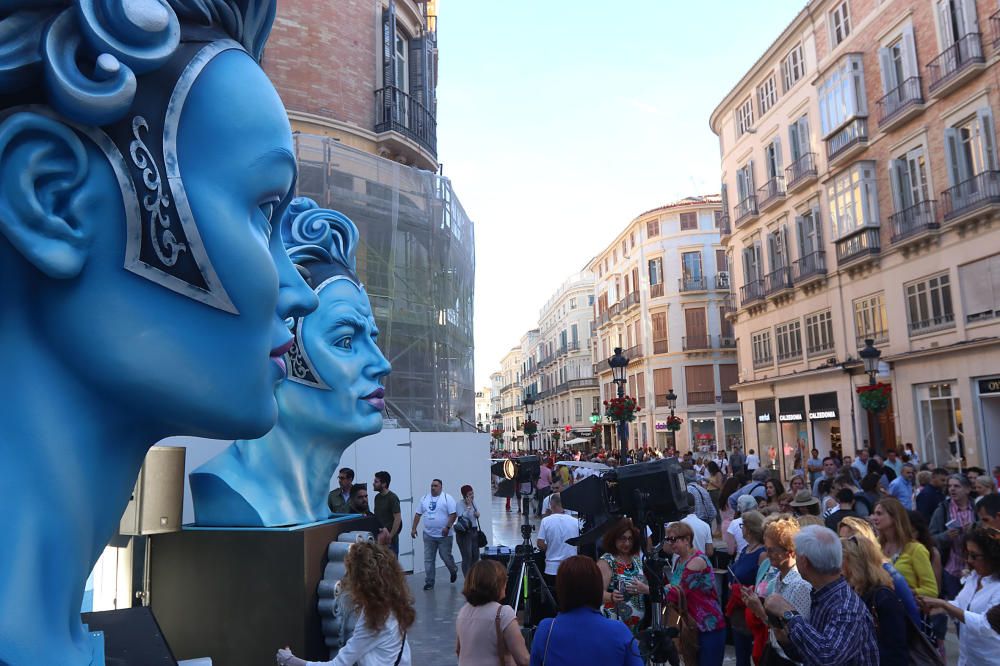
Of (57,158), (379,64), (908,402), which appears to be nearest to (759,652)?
(57,158)

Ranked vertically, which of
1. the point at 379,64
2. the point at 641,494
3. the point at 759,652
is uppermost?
the point at 379,64

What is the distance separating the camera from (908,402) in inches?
935

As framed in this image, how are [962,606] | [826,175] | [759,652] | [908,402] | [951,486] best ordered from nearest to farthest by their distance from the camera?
1. [962,606]
2. [759,652]
3. [951,486]
4. [908,402]
5. [826,175]

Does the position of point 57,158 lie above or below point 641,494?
above

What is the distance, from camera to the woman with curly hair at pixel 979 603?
14.4 feet

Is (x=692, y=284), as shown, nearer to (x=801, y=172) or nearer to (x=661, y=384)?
(x=661, y=384)

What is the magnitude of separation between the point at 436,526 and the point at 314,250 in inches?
262

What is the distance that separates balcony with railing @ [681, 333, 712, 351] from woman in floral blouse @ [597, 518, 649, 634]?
45.3 m

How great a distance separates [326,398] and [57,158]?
19.9 ft

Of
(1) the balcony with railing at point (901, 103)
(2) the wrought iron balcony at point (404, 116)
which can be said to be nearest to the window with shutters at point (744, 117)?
(1) the balcony with railing at point (901, 103)

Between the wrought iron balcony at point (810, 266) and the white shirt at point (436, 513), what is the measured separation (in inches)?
856

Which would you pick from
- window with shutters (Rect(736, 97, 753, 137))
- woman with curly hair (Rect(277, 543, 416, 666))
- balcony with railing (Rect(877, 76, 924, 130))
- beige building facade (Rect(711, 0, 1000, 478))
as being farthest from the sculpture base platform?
window with shutters (Rect(736, 97, 753, 137))

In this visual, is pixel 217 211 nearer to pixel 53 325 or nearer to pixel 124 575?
pixel 53 325

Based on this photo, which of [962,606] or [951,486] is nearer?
[962,606]
